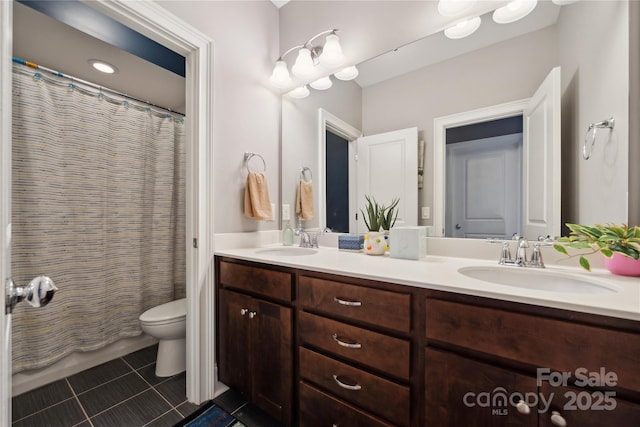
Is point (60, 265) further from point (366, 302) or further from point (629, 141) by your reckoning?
point (629, 141)

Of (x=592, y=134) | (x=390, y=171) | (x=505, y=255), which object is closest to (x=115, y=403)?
(x=390, y=171)

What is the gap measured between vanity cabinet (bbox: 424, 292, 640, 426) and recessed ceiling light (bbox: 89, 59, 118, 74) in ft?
8.11

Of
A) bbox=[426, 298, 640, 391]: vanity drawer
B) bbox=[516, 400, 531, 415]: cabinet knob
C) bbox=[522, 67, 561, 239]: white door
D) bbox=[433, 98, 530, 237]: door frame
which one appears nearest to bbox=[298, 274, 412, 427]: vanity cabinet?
bbox=[426, 298, 640, 391]: vanity drawer

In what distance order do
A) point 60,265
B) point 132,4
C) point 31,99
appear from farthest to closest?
point 60,265, point 31,99, point 132,4

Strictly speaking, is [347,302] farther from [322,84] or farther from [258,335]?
[322,84]

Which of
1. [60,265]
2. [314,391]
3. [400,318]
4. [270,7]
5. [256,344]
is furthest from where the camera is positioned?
[270,7]

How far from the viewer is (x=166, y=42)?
1.33 metres

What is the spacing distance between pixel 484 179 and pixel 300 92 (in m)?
1.33

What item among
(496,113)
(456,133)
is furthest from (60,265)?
(496,113)

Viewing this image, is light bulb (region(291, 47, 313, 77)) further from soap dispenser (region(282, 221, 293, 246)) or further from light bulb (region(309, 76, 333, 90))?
soap dispenser (region(282, 221, 293, 246))

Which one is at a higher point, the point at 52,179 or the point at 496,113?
the point at 496,113

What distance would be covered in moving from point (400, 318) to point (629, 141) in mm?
975

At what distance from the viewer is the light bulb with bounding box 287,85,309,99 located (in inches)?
73.1

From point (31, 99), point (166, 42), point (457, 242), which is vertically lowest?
point (457, 242)
